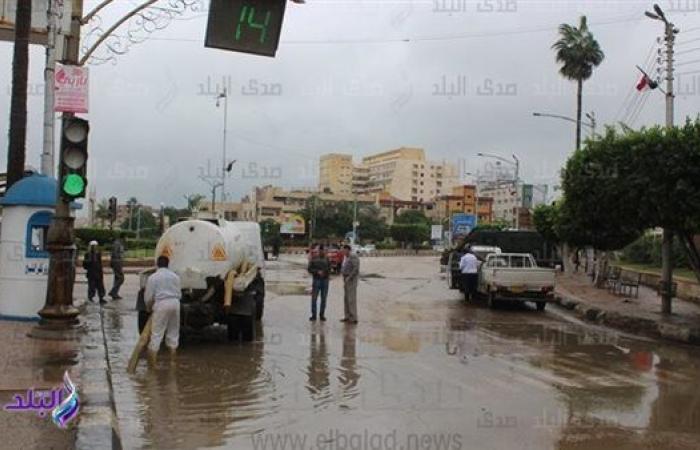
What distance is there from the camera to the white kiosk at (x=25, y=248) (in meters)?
15.4

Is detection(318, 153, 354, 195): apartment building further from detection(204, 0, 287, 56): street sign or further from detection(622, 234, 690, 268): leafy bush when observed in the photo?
detection(204, 0, 287, 56): street sign

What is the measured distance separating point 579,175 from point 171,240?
11.2 metres

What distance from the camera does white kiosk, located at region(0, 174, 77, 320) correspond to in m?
15.4

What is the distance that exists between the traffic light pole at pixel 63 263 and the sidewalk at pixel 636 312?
42.6ft

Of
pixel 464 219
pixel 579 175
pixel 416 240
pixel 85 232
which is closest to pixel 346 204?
pixel 416 240

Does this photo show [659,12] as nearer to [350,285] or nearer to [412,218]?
[350,285]

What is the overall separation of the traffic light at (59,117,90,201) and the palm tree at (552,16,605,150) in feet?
135

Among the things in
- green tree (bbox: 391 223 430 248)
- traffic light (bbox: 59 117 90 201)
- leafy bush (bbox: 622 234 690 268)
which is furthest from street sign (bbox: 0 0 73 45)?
green tree (bbox: 391 223 430 248)

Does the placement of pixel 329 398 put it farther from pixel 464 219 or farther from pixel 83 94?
pixel 464 219

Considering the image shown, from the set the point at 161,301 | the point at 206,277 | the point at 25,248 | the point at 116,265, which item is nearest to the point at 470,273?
the point at 116,265

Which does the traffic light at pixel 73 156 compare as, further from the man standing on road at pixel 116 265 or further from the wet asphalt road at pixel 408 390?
the man standing on road at pixel 116 265

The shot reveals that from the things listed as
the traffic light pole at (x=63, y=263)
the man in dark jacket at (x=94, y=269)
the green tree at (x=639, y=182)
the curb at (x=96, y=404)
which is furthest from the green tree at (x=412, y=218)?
the curb at (x=96, y=404)

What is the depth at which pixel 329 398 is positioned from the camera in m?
9.81

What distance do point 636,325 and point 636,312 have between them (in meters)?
2.52
